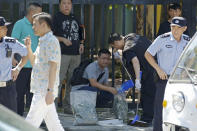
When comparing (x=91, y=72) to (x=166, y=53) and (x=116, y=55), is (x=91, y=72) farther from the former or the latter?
(x=166, y=53)

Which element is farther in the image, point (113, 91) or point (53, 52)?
point (113, 91)

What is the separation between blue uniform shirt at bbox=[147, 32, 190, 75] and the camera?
7.67m

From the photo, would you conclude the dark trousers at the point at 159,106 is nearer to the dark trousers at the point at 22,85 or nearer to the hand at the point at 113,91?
the hand at the point at 113,91

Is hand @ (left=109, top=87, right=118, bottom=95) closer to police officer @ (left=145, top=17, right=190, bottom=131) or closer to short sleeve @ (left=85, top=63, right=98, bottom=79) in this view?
short sleeve @ (left=85, top=63, right=98, bottom=79)

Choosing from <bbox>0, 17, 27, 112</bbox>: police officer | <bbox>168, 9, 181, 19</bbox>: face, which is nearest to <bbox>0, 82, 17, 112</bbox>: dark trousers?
<bbox>0, 17, 27, 112</bbox>: police officer

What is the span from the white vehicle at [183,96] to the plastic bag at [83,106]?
2704 mm

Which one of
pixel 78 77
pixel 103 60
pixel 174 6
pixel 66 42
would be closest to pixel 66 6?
pixel 66 42

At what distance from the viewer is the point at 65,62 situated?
10.0 m

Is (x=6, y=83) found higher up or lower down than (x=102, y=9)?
lower down

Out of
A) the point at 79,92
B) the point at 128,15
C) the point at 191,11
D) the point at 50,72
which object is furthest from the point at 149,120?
the point at 128,15

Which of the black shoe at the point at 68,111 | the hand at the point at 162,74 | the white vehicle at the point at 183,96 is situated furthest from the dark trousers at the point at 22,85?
the white vehicle at the point at 183,96

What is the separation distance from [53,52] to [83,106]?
246 cm

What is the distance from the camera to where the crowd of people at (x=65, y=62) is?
23.2 ft

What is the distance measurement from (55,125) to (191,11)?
14.6 feet
